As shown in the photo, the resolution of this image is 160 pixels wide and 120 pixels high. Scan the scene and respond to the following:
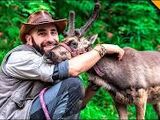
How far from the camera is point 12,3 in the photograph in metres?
9.55

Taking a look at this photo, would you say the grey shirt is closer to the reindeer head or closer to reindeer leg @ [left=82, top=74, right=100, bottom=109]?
the reindeer head

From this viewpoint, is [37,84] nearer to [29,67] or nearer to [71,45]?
[29,67]

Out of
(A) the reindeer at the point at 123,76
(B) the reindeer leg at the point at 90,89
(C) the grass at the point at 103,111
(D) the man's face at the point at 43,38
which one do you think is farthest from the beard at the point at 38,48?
(C) the grass at the point at 103,111

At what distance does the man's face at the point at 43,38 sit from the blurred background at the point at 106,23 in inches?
95.1

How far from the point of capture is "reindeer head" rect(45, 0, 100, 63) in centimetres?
561

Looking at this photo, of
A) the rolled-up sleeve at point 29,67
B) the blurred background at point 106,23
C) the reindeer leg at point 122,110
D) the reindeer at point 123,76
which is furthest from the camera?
the blurred background at point 106,23

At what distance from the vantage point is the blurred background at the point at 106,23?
880 centimetres

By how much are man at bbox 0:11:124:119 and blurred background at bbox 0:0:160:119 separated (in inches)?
99.0

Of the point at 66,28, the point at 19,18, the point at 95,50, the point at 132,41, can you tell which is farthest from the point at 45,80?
the point at 132,41

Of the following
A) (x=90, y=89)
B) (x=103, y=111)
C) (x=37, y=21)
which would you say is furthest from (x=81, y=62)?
(x=103, y=111)

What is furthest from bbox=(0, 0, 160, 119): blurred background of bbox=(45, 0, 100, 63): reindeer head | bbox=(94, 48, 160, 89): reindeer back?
bbox=(45, 0, 100, 63): reindeer head

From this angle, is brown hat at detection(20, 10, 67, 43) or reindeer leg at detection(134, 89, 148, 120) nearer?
brown hat at detection(20, 10, 67, 43)

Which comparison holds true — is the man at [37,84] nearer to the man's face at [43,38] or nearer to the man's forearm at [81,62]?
the man's forearm at [81,62]

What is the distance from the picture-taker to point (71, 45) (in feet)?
19.4
